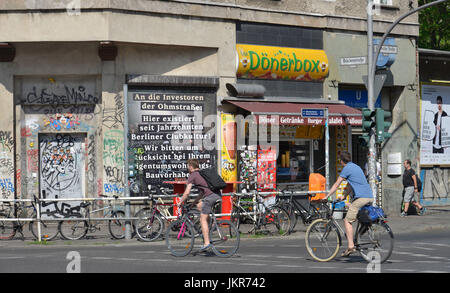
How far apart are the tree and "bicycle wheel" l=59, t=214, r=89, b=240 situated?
817 inches

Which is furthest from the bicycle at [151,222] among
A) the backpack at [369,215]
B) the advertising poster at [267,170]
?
the backpack at [369,215]

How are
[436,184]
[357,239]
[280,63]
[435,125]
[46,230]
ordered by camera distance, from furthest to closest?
[436,184] < [435,125] < [280,63] < [46,230] < [357,239]

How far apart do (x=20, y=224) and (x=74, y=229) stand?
1.29 m

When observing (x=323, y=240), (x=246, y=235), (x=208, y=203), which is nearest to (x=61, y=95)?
(x=246, y=235)

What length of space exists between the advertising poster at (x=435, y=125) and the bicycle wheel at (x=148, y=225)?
481 inches

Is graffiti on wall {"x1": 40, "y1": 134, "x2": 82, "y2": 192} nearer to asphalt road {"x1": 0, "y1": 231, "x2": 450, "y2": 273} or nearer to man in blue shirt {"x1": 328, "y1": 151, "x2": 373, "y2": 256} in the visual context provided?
asphalt road {"x1": 0, "y1": 231, "x2": 450, "y2": 273}

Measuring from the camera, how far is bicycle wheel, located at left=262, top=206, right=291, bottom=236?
54.1ft

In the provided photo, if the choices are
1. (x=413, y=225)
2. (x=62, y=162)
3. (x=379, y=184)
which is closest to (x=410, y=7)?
(x=379, y=184)

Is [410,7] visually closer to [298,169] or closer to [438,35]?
[298,169]

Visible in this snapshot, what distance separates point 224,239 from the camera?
12219 millimetres

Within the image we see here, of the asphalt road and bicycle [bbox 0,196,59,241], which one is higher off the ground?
bicycle [bbox 0,196,59,241]

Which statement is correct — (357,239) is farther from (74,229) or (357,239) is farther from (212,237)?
(74,229)

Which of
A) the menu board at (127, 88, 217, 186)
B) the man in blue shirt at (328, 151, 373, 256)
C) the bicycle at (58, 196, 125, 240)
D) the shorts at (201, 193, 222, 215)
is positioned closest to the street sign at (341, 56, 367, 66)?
the menu board at (127, 88, 217, 186)

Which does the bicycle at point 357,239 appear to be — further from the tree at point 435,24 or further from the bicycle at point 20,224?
the tree at point 435,24
